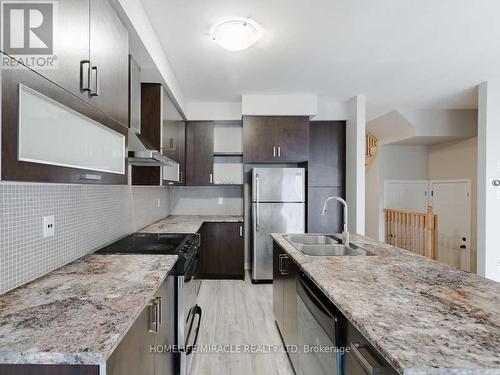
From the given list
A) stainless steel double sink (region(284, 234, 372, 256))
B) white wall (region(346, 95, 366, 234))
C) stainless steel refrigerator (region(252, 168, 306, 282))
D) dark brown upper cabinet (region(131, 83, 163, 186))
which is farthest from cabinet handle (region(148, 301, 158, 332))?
white wall (region(346, 95, 366, 234))

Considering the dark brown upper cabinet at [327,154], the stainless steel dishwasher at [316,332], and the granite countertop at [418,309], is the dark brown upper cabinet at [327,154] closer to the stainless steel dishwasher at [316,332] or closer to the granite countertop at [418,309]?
the granite countertop at [418,309]

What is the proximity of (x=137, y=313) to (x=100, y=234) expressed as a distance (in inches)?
51.1

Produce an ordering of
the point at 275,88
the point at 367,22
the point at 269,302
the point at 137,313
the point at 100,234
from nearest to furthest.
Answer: the point at 137,313 < the point at 100,234 < the point at 367,22 < the point at 269,302 < the point at 275,88

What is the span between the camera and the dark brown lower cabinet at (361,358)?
2.89 feet

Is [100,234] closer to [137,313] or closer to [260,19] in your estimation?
[137,313]

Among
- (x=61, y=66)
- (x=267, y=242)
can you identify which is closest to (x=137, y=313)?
(x=61, y=66)

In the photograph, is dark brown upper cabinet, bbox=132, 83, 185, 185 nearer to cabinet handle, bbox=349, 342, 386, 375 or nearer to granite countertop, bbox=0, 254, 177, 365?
granite countertop, bbox=0, 254, 177, 365

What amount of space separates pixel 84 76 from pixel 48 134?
1.22ft

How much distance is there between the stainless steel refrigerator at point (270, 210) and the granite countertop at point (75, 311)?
8.02 ft

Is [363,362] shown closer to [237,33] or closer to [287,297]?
[287,297]

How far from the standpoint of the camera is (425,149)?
5777 millimetres

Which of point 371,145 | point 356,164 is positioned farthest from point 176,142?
point 371,145

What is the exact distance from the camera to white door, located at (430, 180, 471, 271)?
16.2 ft

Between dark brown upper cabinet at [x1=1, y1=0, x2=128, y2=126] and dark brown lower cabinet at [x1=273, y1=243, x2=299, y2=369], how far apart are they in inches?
59.6
